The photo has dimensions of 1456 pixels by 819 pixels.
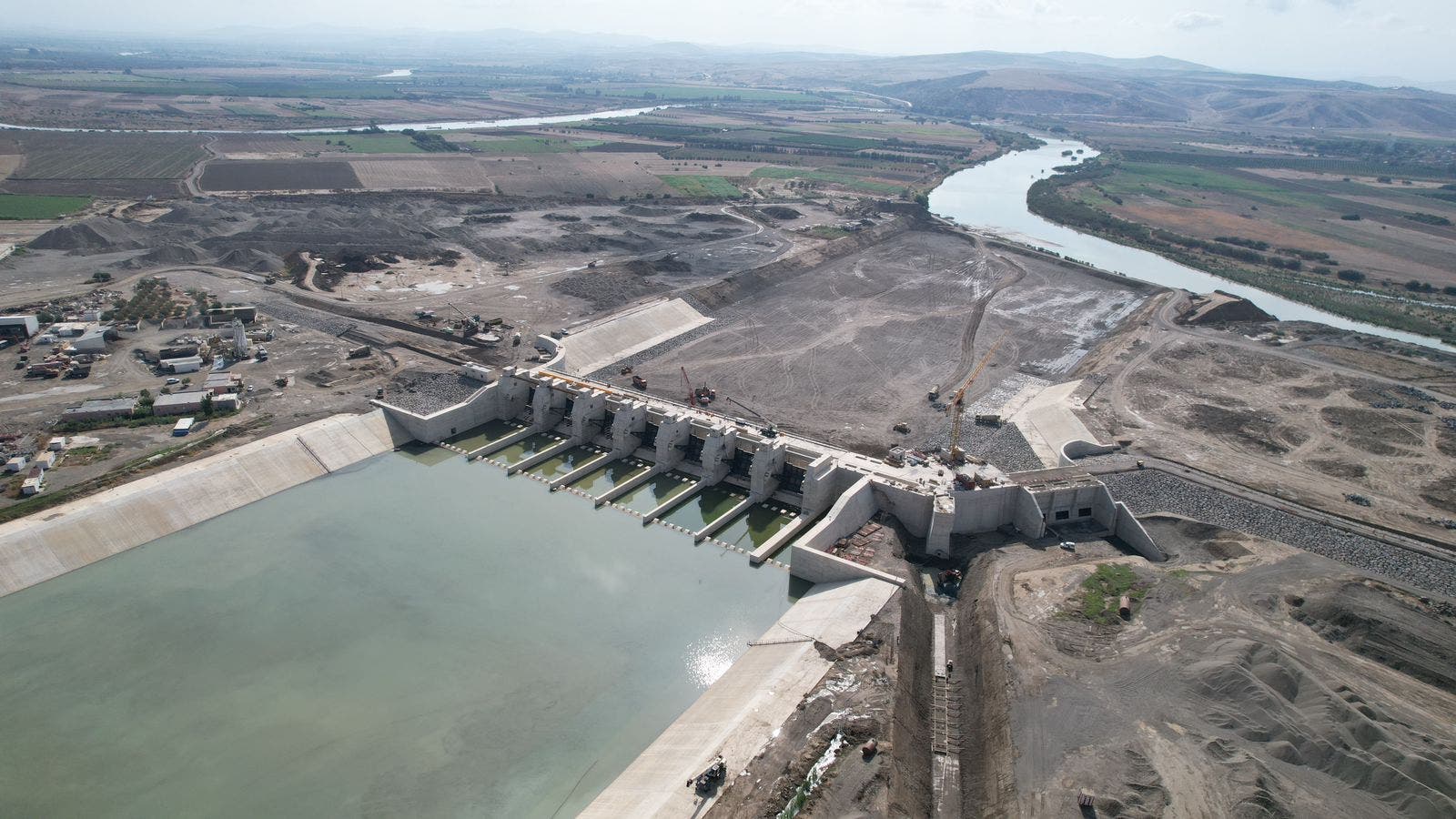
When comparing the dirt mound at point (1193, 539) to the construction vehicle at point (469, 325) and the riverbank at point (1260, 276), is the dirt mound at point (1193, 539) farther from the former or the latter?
the riverbank at point (1260, 276)

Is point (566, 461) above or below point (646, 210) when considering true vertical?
below

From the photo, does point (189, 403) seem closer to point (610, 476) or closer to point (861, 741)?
point (610, 476)

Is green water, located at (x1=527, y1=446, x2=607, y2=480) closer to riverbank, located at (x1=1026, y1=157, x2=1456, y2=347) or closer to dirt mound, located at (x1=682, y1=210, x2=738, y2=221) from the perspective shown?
dirt mound, located at (x1=682, y1=210, x2=738, y2=221)

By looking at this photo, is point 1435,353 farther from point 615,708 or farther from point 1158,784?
point 615,708

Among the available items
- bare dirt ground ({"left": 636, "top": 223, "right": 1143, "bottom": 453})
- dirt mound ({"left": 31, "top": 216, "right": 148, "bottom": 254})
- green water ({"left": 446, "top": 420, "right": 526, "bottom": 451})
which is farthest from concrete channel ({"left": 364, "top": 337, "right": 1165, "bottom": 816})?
dirt mound ({"left": 31, "top": 216, "right": 148, "bottom": 254})

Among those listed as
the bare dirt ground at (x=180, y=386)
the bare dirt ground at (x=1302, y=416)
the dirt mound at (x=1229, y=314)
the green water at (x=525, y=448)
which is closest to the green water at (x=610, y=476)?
the green water at (x=525, y=448)

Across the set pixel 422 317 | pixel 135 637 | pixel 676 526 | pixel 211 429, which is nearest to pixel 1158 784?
pixel 676 526

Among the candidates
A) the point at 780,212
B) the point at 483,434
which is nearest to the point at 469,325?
the point at 483,434

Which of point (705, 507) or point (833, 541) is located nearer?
point (833, 541)
